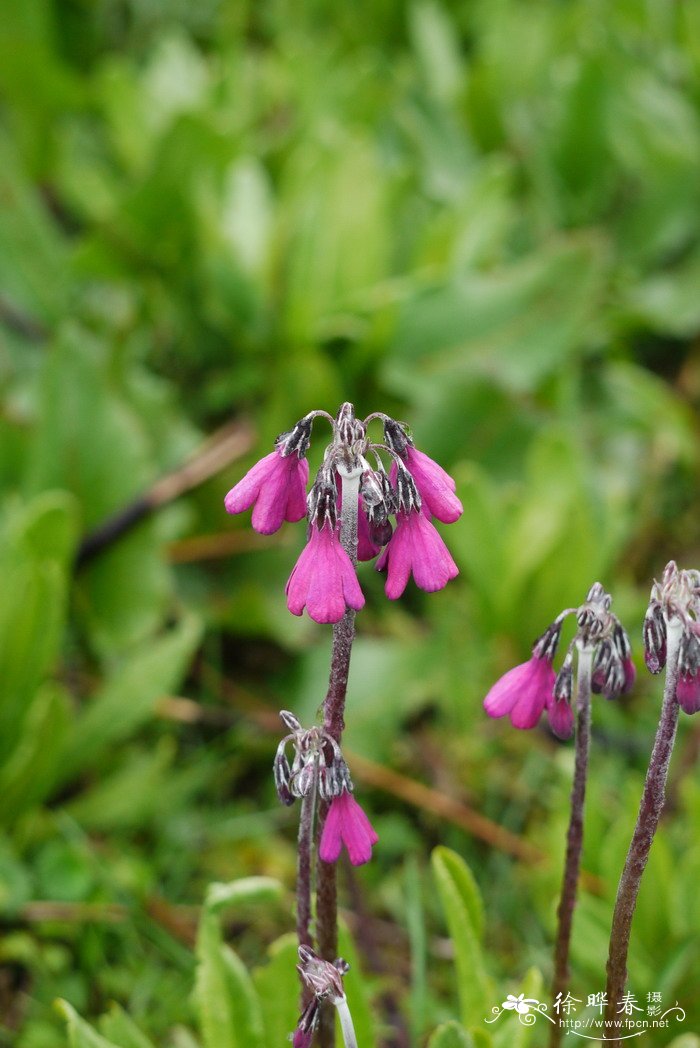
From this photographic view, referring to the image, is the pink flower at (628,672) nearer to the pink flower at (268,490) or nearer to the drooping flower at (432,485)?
the drooping flower at (432,485)

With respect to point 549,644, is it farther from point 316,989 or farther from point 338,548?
point 316,989

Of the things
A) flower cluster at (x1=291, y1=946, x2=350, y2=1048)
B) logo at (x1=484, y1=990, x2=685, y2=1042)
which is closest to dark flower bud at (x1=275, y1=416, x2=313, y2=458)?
flower cluster at (x1=291, y1=946, x2=350, y2=1048)

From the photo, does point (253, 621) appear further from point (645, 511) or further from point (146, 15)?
point (146, 15)

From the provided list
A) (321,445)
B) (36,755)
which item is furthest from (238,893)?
(321,445)

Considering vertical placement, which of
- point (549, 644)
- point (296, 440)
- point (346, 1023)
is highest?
point (296, 440)

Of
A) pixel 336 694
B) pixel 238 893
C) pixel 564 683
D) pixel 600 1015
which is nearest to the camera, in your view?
pixel 336 694

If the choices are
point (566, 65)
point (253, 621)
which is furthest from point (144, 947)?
point (566, 65)

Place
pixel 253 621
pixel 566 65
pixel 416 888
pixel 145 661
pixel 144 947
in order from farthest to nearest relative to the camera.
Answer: pixel 566 65
pixel 253 621
pixel 145 661
pixel 144 947
pixel 416 888
